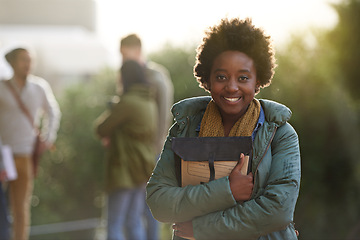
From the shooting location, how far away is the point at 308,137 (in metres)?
7.75

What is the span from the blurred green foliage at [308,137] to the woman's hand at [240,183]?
449 centimetres

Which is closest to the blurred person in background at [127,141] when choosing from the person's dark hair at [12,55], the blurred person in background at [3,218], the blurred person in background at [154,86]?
the blurred person in background at [154,86]

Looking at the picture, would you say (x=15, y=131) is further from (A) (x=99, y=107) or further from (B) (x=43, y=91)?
(A) (x=99, y=107)

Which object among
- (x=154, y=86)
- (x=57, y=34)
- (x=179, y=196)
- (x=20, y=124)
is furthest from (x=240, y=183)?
(x=57, y=34)

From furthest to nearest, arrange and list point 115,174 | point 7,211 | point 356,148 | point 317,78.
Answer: point 317,78 < point 356,148 < point 7,211 < point 115,174

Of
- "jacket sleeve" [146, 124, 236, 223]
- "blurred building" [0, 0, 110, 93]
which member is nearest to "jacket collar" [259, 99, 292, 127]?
"jacket sleeve" [146, 124, 236, 223]

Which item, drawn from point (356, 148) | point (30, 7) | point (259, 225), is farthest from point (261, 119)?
point (30, 7)

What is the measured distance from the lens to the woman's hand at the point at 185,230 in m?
2.19

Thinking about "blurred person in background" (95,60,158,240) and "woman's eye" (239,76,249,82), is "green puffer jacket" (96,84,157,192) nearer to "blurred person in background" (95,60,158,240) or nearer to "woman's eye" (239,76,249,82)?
"blurred person in background" (95,60,158,240)

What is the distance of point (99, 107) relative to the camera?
9.04m

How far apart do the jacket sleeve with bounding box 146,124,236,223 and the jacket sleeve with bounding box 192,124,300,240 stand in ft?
0.13

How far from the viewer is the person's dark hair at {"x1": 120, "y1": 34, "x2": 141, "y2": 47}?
4.92 meters

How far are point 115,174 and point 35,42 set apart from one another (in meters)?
35.2

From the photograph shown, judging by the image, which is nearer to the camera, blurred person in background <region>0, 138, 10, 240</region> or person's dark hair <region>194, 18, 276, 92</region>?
person's dark hair <region>194, 18, 276, 92</region>
